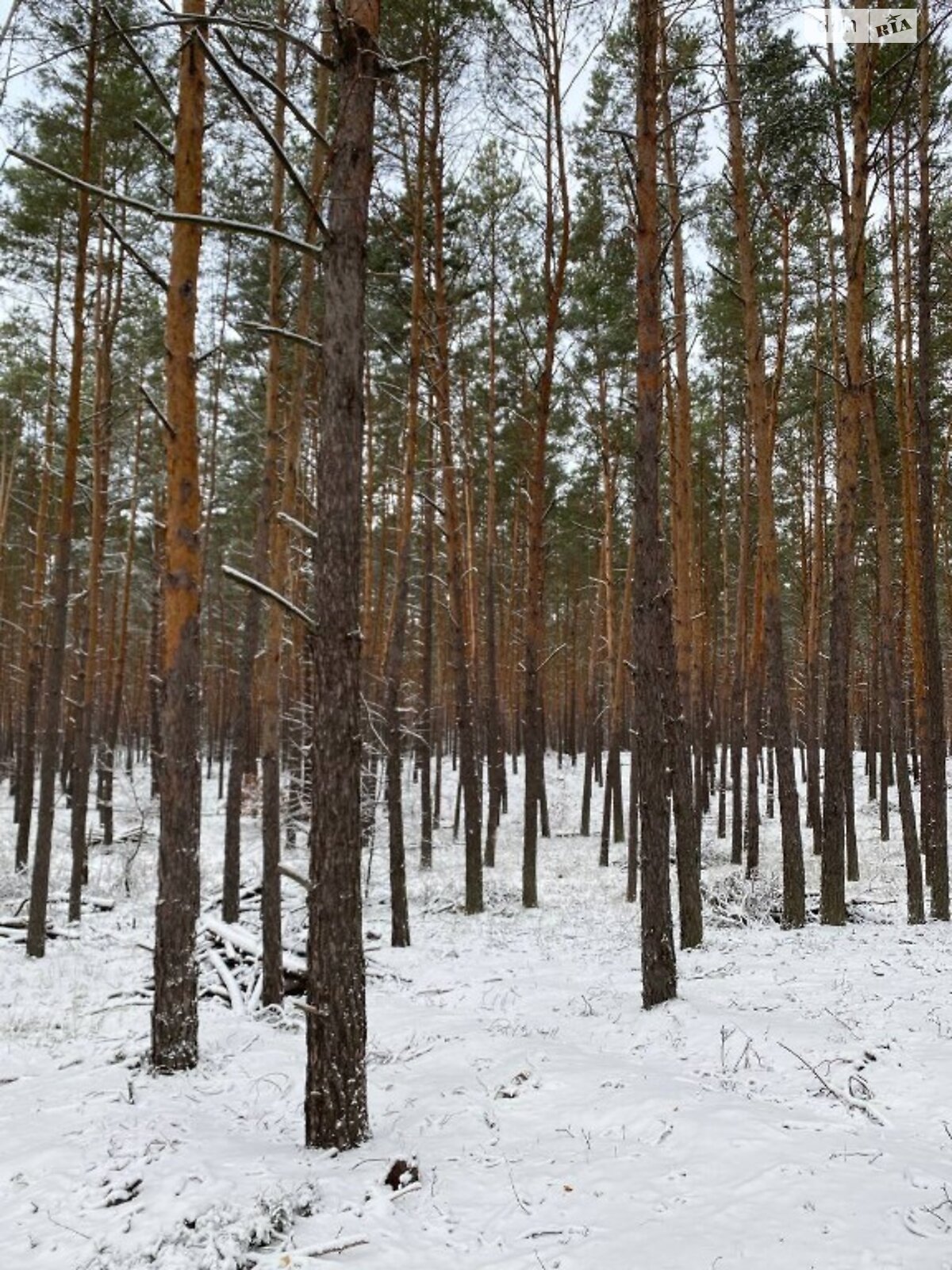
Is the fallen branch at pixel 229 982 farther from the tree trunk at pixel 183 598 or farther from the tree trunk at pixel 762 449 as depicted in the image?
the tree trunk at pixel 762 449

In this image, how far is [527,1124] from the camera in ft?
16.1

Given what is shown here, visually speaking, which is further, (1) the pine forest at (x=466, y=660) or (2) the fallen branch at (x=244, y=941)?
(2) the fallen branch at (x=244, y=941)

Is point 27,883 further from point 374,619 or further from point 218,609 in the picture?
point 218,609

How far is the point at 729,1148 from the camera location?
430 cm

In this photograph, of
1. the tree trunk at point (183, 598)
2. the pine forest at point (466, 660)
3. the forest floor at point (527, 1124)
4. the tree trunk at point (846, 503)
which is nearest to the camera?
the forest floor at point (527, 1124)

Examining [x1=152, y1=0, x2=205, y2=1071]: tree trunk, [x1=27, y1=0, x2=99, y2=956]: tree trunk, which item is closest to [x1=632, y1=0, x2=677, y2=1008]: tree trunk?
[x1=152, y1=0, x2=205, y2=1071]: tree trunk

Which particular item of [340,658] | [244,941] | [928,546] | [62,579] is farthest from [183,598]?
[928,546]

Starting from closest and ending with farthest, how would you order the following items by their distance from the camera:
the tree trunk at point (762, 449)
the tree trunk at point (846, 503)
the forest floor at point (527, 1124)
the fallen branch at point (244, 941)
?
the forest floor at point (527, 1124)
the fallen branch at point (244, 941)
the tree trunk at point (846, 503)
the tree trunk at point (762, 449)

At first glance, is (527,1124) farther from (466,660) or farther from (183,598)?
(466,660)

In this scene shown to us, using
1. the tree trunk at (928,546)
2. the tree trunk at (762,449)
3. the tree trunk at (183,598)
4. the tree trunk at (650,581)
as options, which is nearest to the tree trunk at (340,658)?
the tree trunk at (183,598)

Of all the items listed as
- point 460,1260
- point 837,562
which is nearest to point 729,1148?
point 460,1260

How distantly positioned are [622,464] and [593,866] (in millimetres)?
9796

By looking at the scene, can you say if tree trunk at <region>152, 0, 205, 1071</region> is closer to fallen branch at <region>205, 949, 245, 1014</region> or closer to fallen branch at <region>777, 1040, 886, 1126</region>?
fallen branch at <region>205, 949, 245, 1014</region>

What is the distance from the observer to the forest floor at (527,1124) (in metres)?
3.59
